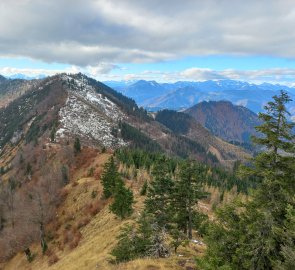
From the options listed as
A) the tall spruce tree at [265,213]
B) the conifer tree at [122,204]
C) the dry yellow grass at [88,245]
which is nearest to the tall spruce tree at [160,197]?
the dry yellow grass at [88,245]

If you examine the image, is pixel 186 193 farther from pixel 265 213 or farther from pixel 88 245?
pixel 265 213

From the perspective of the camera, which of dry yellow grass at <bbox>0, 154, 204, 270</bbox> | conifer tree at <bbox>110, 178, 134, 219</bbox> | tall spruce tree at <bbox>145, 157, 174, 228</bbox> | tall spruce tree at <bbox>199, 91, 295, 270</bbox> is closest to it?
tall spruce tree at <bbox>199, 91, 295, 270</bbox>

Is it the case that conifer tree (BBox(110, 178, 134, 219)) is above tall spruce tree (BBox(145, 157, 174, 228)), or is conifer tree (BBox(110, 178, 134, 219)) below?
below

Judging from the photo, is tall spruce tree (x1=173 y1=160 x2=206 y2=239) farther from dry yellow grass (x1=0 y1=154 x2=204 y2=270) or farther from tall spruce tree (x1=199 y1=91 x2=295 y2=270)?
tall spruce tree (x1=199 y1=91 x2=295 y2=270)

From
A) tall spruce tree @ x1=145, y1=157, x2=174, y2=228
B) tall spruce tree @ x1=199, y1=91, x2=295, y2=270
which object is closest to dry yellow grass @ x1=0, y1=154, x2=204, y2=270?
tall spruce tree @ x1=145, y1=157, x2=174, y2=228

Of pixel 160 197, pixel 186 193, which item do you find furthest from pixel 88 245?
pixel 160 197

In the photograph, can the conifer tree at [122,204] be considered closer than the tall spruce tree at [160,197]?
No

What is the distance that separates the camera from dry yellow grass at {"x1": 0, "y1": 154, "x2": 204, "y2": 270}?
3250 centimetres

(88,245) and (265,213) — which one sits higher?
(265,213)

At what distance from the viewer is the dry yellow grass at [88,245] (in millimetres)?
32500

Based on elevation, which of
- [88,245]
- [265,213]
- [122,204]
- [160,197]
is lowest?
[88,245]

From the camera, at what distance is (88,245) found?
55.4 m

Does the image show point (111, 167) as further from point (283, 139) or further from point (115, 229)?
point (283, 139)

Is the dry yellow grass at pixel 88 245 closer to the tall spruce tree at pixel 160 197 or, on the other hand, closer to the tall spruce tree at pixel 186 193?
the tall spruce tree at pixel 186 193
